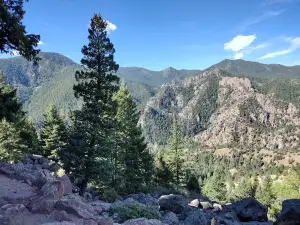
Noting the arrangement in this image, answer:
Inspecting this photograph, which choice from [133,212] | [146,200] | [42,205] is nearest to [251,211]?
[146,200]

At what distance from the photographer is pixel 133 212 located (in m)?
13.4

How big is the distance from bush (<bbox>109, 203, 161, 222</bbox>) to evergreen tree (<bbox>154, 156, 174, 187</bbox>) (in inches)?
1615

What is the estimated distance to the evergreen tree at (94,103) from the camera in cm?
2484

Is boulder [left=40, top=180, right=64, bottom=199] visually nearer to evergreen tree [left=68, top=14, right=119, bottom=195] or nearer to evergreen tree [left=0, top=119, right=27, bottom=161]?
evergreen tree [left=68, top=14, right=119, bottom=195]

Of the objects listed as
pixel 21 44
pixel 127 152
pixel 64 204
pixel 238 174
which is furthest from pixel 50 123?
pixel 238 174

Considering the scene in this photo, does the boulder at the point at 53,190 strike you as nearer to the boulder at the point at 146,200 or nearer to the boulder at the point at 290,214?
the boulder at the point at 290,214

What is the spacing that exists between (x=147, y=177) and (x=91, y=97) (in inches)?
830

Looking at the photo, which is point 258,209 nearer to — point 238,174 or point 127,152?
point 127,152

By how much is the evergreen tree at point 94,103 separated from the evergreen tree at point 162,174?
101 ft

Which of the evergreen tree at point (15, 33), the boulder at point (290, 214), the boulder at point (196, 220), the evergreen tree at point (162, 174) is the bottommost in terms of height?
the evergreen tree at point (162, 174)

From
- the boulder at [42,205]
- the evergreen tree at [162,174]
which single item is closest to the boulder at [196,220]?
the boulder at [42,205]

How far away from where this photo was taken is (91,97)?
2534cm

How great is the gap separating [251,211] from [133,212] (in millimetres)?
13176

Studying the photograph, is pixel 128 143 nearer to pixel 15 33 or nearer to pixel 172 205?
pixel 172 205
